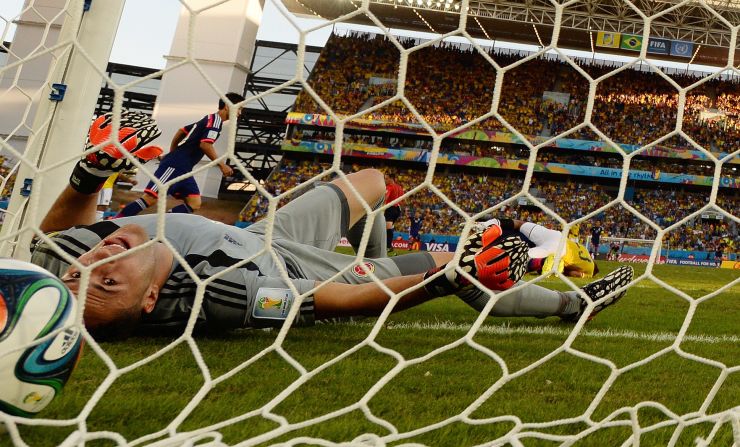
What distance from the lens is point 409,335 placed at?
9.08 ft

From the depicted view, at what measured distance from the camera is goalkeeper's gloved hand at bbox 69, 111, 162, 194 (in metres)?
2.27

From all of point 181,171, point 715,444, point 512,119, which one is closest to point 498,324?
point 715,444

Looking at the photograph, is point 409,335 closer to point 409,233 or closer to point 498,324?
point 498,324

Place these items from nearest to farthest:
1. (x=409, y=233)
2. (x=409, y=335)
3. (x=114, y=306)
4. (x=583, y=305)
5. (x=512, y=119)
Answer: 1. (x=114, y=306)
2. (x=409, y=335)
3. (x=583, y=305)
4. (x=409, y=233)
5. (x=512, y=119)

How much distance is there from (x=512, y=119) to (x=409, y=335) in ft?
58.9

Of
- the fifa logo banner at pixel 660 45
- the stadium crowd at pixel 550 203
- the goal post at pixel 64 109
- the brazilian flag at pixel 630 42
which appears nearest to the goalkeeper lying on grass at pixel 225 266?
the goal post at pixel 64 109

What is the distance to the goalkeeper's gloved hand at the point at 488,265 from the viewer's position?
200 centimetres

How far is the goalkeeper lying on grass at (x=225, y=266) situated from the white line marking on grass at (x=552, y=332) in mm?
185

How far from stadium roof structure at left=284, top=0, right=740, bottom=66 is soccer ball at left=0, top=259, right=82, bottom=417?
17317mm

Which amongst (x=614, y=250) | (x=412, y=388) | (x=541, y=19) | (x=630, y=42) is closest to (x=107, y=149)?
(x=412, y=388)

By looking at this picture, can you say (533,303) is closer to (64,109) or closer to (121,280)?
(121,280)

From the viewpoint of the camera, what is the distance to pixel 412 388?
186 centimetres

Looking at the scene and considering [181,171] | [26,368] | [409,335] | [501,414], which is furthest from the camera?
[181,171]

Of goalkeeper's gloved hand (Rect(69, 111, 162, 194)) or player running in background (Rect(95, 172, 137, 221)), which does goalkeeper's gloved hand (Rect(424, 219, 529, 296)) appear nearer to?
goalkeeper's gloved hand (Rect(69, 111, 162, 194))
